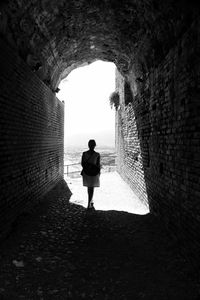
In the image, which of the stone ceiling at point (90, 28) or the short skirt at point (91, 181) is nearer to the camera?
the stone ceiling at point (90, 28)

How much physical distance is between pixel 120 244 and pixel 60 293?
1.64 meters

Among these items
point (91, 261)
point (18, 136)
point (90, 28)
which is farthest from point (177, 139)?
point (90, 28)

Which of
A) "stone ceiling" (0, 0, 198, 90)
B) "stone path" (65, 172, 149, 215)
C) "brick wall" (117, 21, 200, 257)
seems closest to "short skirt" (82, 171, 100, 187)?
"stone path" (65, 172, 149, 215)

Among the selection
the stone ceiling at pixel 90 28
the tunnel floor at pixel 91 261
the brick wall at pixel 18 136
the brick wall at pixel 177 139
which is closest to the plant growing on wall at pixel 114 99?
the stone ceiling at pixel 90 28

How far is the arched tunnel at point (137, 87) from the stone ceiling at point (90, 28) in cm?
2

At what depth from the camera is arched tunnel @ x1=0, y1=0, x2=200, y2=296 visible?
3.63 m

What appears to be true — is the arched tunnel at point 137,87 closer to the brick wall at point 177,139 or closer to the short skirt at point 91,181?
the brick wall at point 177,139

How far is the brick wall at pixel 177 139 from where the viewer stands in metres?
3.38

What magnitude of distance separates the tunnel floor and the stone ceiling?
3.51 metres

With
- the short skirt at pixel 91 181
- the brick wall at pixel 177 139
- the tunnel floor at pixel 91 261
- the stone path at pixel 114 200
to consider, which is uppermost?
the brick wall at pixel 177 139

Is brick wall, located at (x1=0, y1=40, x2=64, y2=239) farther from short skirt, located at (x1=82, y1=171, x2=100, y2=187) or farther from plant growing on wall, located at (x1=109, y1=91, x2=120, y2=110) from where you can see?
plant growing on wall, located at (x1=109, y1=91, x2=120, y2=110)

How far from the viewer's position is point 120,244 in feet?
14.0

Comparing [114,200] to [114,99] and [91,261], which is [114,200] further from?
[114,99]

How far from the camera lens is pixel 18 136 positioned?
495 centimetres
